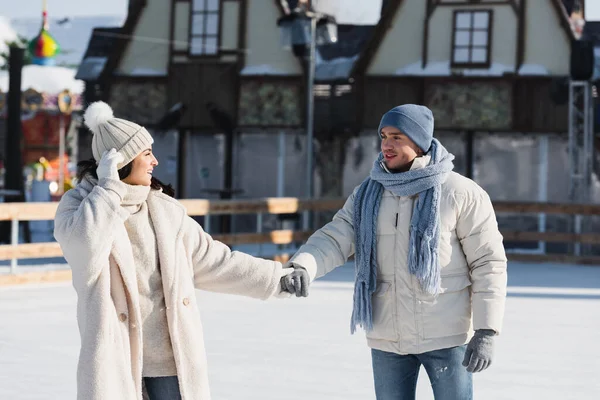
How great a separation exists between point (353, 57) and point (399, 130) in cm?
2073

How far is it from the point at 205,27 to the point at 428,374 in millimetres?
21802

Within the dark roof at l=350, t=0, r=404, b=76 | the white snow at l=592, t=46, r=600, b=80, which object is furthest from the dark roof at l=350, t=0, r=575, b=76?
the white snow at l=592, t=46, r=600, b=80

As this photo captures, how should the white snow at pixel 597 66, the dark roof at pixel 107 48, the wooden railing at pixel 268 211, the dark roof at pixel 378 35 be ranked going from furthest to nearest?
the dark roof at pixel 107 48
the dark roof at pixel 378 35
the white snow at pixel 597 66
the wooden railing at pixel 268 211

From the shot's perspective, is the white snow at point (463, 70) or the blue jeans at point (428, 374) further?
the white snow at point (463, 70)

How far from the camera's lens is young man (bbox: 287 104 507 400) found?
4.69m

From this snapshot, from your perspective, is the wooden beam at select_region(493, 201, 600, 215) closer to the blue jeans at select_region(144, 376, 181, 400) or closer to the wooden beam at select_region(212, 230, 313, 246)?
the wooden beam at select_region(212, 230, 313, 246)

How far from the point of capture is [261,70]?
25844 millimetres

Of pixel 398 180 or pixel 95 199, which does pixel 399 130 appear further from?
pixel 95 199

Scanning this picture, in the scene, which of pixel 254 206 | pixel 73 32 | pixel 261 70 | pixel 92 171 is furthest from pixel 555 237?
pixel 73 32

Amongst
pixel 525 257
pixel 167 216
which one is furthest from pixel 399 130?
pixel 525 257

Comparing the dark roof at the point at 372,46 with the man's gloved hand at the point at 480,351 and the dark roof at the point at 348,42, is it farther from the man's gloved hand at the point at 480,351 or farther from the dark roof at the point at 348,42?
the man's gloved hand at the point at 480,351

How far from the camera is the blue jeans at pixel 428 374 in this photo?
4.68 m

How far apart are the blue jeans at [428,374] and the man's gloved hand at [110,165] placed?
1.20 meters

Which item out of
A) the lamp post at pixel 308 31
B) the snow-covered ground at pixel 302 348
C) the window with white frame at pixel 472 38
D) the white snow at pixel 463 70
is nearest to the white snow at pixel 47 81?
the white snow at pixel 463 70
